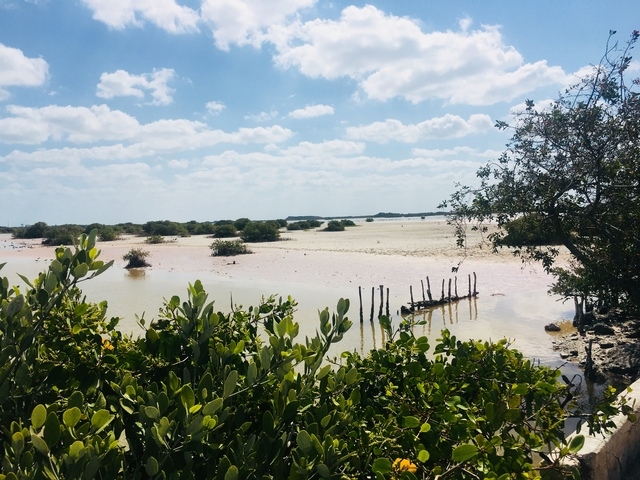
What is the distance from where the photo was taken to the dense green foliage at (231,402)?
1362mm

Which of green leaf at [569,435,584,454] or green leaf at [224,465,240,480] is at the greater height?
green leaf at [224,465,240,480]

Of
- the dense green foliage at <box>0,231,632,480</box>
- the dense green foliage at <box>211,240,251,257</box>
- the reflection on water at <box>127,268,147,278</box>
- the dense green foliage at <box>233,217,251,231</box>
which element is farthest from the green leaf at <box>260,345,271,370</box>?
the dense green foliage at <box>233,217,251,231</box>

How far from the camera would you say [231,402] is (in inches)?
69.9

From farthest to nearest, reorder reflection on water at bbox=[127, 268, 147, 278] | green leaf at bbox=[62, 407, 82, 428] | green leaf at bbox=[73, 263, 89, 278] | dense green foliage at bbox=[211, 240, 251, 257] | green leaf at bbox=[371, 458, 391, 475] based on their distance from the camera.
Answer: dense green foliage at bbox=[211, 240, 251, 257], reflection on water at bbox=[127, 268, 147, 278], green leaf at bbox=[73, 263, 89, 278], green leaf at bbox=[371, 458, 391, 475], green leaf at bbox=[62, 407, 82, 428]

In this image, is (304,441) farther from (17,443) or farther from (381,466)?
(17,443)

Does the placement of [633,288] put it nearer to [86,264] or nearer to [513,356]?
[513,356]

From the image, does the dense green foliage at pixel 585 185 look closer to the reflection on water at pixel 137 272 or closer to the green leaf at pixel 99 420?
the green leaf at pixel 99 420

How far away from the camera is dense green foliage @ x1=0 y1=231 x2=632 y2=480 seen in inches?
53.6

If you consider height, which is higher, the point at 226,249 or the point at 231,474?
the point at 231,474

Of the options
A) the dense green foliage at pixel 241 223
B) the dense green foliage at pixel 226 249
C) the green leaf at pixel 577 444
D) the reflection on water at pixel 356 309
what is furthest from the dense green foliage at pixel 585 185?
the dense green foliage at pixel 241 223

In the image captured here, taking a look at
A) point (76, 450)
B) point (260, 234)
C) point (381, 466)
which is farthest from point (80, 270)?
point (260, 234)

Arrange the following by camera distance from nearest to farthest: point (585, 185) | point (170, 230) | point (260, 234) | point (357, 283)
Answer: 1. point (585, 185)
2. point (357, 283)
3. point (260, 234)
4. point (170, 230)

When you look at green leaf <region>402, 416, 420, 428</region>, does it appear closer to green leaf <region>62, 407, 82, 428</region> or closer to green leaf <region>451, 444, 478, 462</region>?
green leaf <region>451, 444, 478, 462</region>

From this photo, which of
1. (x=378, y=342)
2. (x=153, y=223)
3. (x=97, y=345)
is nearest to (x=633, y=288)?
(x=378, y=342)
